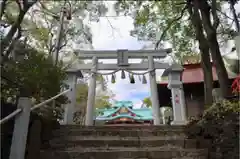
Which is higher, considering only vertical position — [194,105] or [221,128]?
[194,105]

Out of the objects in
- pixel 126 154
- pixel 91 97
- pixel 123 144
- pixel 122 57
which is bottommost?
pixel 126 154

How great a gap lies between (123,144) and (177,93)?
13.4 feet

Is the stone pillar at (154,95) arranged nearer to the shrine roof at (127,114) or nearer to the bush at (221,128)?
the bush at (221,128)

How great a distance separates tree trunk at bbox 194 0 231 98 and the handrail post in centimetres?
361

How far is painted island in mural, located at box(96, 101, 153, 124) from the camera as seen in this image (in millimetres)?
18750

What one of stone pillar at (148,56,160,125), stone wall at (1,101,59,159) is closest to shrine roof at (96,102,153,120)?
stone pillar at (148,56,160,125)

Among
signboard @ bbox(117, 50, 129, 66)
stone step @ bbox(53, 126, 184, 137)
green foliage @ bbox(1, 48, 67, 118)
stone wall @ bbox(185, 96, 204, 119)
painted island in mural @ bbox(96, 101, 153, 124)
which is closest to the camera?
Answer: green foliage @ bbox(1, 48, 67, 118)

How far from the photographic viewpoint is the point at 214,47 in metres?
4.86

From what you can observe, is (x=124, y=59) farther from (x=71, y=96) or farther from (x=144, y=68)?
(x=71, y=96)

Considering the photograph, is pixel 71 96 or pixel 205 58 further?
pixel 71 96

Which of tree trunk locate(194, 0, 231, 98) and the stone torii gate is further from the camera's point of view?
the stone torii gate

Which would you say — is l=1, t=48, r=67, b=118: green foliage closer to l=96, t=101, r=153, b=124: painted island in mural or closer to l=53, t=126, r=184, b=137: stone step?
l=53, t=126, r=184, b=137: stone step

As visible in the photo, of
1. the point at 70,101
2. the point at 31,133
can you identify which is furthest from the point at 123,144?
the point at 70,101

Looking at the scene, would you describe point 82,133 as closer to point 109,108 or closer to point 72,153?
point 72,153
